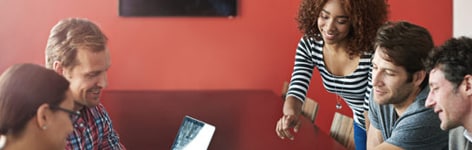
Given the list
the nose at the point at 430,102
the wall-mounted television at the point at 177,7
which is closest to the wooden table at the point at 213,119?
the nose at the point at 430,102

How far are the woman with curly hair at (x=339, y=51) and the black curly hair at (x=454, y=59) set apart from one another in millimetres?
585

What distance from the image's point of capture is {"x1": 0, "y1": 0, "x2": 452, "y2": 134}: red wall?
385 centimetres

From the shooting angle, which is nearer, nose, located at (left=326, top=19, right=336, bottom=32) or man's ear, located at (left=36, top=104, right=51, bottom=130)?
man's ear, located at (left=36, top=104, right=51, bottom=130)

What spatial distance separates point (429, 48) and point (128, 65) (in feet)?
9.24

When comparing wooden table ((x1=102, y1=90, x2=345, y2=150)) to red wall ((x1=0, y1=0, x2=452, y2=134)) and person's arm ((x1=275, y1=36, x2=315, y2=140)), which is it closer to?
person's arm ((x1=275, y1=36, x2=315, y2=140))

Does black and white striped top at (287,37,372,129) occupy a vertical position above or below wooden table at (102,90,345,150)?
above

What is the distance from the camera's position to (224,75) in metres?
3.97

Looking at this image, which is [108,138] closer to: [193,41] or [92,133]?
[92,133]

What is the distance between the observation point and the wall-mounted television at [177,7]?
12.6 feet

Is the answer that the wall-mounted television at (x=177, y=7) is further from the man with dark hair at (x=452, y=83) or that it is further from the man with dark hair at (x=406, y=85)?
the man with dark hair at (x=452, y=83)

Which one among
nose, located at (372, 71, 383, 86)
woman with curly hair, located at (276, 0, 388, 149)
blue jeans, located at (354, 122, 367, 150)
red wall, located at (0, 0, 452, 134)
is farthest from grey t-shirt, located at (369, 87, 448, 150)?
red wall, located at (0, 0, 452, 134)

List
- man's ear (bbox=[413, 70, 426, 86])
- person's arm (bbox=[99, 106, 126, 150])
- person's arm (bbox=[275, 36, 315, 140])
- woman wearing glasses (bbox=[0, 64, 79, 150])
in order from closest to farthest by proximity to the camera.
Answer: woman wearing glasses (bbox=[0, 64, 79, 150]) < man's ear (bbox=[413, 70, 426, 86]) < person's arm (bbox=[99, 106, 126, 150]) < person's arm (bbox=[275, 36, 315, 140])

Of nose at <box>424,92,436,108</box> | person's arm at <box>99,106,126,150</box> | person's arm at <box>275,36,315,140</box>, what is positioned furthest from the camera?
person's arm at <box>275,36,315,140</box>

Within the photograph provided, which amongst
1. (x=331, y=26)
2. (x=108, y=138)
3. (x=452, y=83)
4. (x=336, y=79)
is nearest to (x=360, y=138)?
(x=336, y=79)
